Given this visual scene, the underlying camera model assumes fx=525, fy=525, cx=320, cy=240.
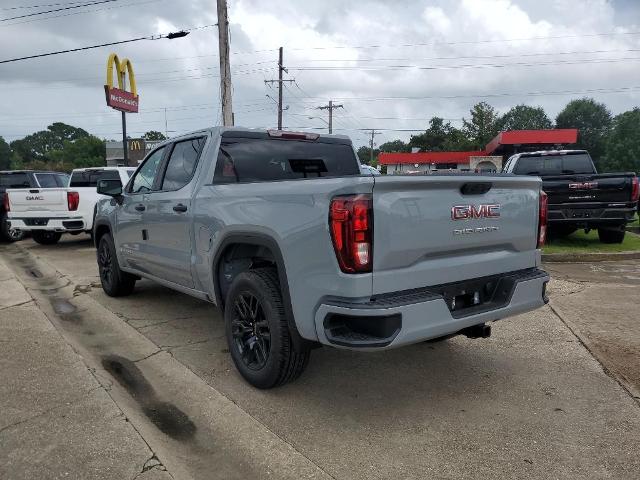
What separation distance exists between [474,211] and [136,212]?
3588 millimetres

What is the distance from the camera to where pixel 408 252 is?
2.96 metres

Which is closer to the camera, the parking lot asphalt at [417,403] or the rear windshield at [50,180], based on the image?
the parking lot asphalt at [417,403]

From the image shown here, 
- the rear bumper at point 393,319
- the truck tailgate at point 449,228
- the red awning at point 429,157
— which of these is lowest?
the rear bumper at point 393,319

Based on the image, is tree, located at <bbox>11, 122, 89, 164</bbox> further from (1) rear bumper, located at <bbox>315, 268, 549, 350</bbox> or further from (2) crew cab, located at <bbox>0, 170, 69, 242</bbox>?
(1) rear bumper, located at <bbox>315, 268, 549, 350</bbox>

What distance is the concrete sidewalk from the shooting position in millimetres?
2668

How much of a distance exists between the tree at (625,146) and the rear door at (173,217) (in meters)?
84.4

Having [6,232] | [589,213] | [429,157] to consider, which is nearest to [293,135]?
[589,213]

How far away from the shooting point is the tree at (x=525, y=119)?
10469 centimetres

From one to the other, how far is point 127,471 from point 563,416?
2.58m

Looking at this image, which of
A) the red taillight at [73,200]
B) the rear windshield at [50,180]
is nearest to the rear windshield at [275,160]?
the red taillight at [73,200]

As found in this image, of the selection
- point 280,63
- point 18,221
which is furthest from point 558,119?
point 18,221

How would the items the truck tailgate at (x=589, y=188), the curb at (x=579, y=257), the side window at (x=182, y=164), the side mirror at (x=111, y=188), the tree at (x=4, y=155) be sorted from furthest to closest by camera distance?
the tree at (x=4, y=155) → the truck tailgate at (x=589, y=188) → the curb at (x=579, y=257) → the side mirror at (x=111, y=188) → the side window at (x=182, y=164)

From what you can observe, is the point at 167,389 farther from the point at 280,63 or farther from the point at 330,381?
the point at 280,63

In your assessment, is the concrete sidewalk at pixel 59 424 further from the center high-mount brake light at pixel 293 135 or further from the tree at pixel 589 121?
the tree at pixel 589 121
